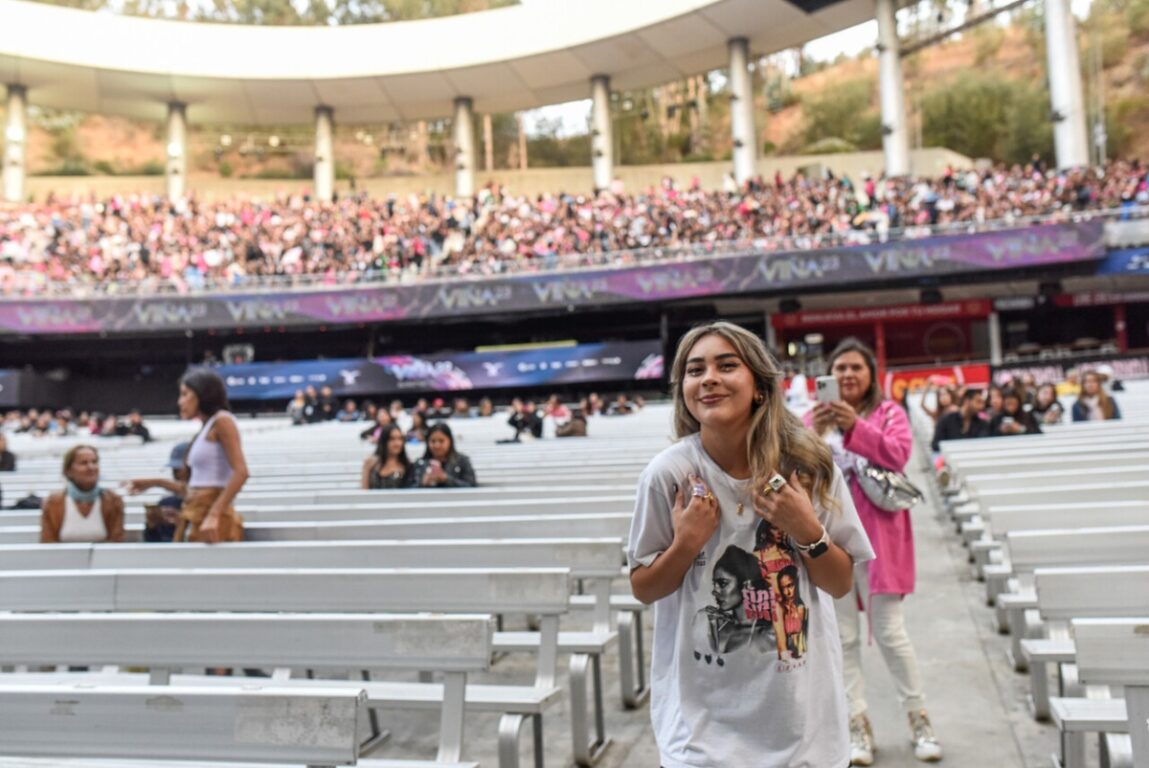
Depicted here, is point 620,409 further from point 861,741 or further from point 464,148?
point 464,148

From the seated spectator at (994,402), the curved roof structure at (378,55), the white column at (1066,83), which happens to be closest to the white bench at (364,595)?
Result: the seated spectator at (994,402)

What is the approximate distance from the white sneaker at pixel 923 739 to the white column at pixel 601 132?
3839 cm

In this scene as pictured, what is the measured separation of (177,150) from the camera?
43.5m

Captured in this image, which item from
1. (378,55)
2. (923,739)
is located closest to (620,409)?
(923,739)

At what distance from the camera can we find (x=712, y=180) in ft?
147

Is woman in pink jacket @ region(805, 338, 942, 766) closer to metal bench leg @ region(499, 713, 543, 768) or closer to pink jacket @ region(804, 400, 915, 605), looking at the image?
pink jacket @ region(804, 400, 915, 605)

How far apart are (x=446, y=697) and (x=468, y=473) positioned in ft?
14.7

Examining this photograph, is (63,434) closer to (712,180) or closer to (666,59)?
(666,59)

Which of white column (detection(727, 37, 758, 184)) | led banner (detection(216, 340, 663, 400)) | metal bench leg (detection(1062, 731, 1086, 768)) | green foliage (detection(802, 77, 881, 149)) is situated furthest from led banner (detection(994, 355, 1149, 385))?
green foliage (detection(802, 77, 881, 149))

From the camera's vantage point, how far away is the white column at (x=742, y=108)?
125 ft

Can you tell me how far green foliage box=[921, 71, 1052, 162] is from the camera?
5759cm

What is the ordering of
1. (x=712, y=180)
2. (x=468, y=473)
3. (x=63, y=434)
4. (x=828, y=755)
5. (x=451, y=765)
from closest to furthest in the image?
1. (x=828, y=755)
2. (x=451, y=765)
3. (x=468, y=473)
4. (x=63, y=434)
5. (x=712, y=180)

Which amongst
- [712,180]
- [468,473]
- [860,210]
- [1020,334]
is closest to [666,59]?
[712,180]

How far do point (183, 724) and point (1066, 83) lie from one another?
37133 mm
